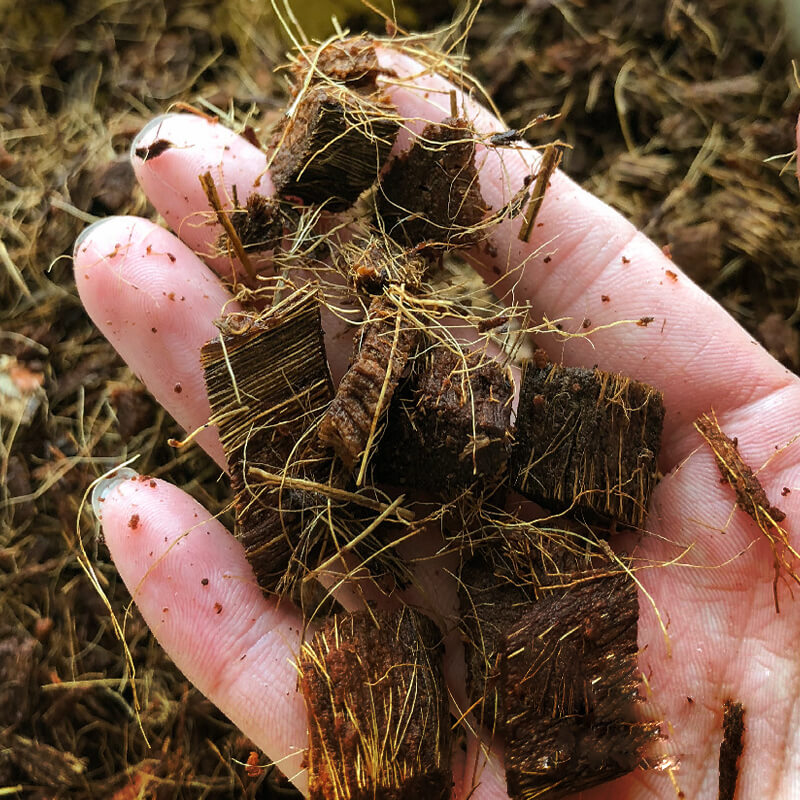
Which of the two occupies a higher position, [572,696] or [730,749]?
[572,696]

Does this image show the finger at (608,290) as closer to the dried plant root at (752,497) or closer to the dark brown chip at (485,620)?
the dried plant root at (752,497)

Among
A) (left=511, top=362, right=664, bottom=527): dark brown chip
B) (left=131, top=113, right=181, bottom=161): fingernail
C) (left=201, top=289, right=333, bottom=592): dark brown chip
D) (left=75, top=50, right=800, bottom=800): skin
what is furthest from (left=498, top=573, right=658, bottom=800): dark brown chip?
(left=131, top=113, right=181, bottom=161): fingernail

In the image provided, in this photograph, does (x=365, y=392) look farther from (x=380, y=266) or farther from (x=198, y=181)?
(x=198, y=181)

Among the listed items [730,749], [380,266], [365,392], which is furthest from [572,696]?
[380,266]

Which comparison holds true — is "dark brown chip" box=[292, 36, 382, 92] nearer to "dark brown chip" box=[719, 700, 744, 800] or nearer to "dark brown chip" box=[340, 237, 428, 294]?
"dark brown chip" box=[340, 237, 428, 294]

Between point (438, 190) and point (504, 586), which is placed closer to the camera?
point (504, 586)

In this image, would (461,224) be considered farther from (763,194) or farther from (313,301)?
(763,194)

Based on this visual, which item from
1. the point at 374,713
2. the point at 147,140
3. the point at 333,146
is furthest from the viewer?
the point at 147,140
